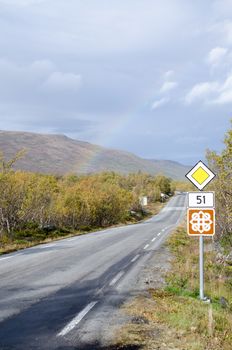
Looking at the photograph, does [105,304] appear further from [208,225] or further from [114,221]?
[114,221]

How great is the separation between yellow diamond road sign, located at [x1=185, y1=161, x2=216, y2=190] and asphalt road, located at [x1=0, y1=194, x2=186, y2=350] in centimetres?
302

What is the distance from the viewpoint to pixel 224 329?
7156 mm

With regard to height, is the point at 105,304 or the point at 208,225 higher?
the point at 208,225

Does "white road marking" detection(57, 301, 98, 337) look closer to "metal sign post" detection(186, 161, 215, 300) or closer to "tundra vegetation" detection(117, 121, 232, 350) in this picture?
"tundra vegetation" detection(117, 121, 232, 350)

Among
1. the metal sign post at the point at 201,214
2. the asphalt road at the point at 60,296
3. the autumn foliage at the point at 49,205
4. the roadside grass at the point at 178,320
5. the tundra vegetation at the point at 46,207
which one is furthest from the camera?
the autumn foliage at the point at 49,205

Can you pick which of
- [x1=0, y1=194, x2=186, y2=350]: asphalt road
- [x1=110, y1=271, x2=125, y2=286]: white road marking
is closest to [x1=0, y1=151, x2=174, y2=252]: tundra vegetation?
[x1=0, y1=194, x2=186, y2=350]: asphalt road

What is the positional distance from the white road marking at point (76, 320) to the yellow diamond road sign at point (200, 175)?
11.1ft

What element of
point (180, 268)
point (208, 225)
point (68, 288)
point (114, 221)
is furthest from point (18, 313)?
point (114, 221)

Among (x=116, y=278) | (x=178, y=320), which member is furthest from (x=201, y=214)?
(x=116, y=278)

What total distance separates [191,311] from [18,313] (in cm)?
314

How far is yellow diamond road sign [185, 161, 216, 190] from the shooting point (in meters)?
9.64

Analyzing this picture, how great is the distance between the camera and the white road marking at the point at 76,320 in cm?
677

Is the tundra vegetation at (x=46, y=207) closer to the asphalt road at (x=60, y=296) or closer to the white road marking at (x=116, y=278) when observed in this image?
the asphalt road at (x=60, y=296)

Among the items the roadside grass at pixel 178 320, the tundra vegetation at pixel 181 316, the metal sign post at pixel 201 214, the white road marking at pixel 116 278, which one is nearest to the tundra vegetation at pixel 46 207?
the white road marking at pixel 116 278
